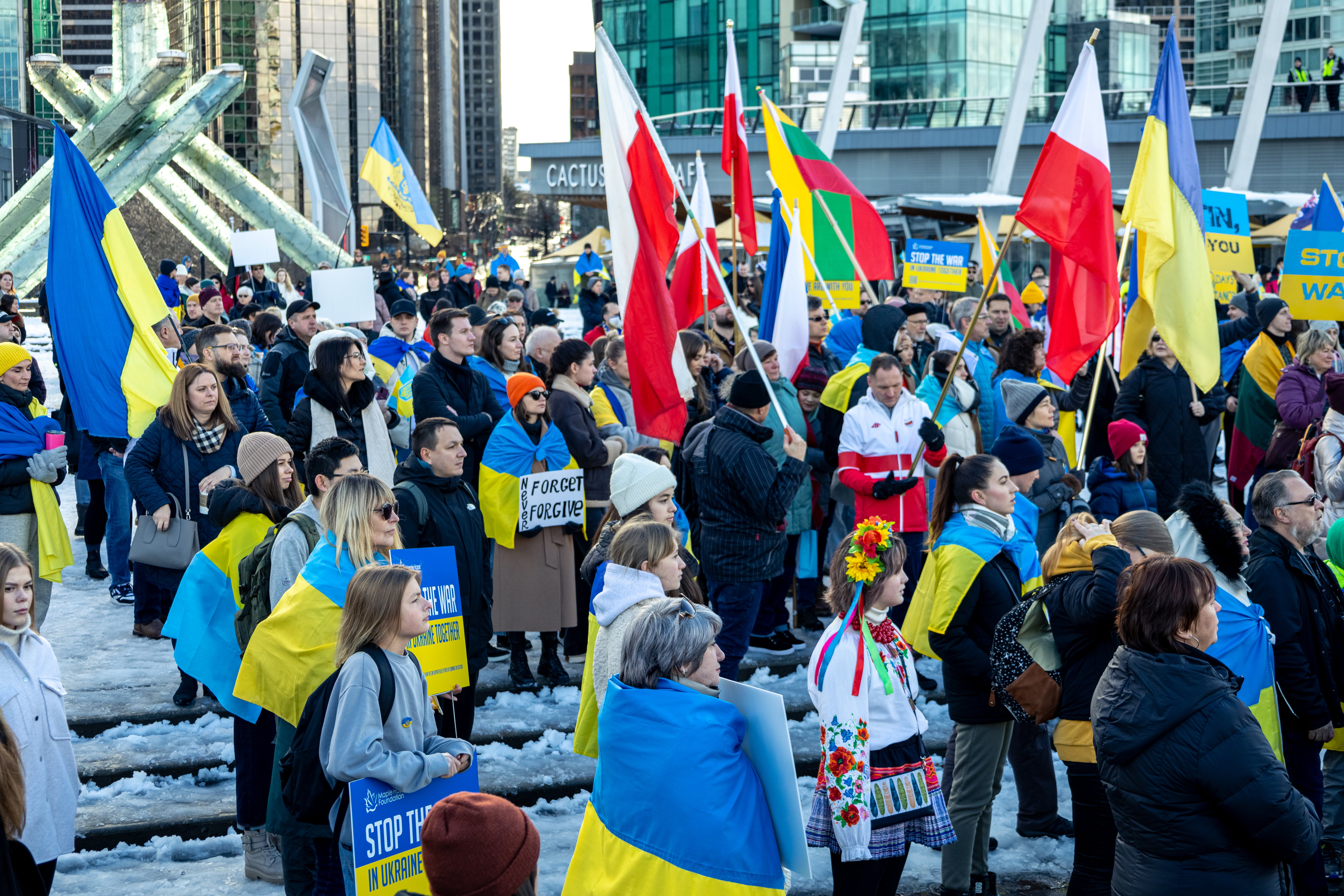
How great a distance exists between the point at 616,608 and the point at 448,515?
1749mm

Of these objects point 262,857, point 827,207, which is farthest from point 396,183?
point 262,857

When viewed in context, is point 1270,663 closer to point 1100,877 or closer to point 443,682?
point 1100,877

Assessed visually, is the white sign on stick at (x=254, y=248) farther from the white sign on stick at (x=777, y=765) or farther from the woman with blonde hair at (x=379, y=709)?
the white sign on stick at (x=777, y=765)

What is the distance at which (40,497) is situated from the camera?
784 centimetres

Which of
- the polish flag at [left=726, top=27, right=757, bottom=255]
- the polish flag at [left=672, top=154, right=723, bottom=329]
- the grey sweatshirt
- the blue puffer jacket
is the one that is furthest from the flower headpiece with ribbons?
the polish flag at [left=726, top=27, right=757, bottom=255]

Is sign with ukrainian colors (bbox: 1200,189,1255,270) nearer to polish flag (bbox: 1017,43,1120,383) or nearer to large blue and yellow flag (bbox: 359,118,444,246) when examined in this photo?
polish flag (bbox: 1017,43,1120,383)

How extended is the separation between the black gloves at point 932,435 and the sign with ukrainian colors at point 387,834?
13.4ft

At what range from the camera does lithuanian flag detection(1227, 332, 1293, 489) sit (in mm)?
10445

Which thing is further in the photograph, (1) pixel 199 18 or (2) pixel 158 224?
(1) pixel 199 18

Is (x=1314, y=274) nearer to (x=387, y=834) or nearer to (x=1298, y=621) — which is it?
(x=1298, y=621)

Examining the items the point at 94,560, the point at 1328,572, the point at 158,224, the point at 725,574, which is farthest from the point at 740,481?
the point at 158,224

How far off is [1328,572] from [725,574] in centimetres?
291

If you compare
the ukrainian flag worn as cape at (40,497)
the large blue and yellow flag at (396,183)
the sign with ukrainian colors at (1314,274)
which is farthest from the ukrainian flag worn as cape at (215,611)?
the large blue and yellow flag at (396,183)

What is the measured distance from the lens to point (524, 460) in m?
7.81
